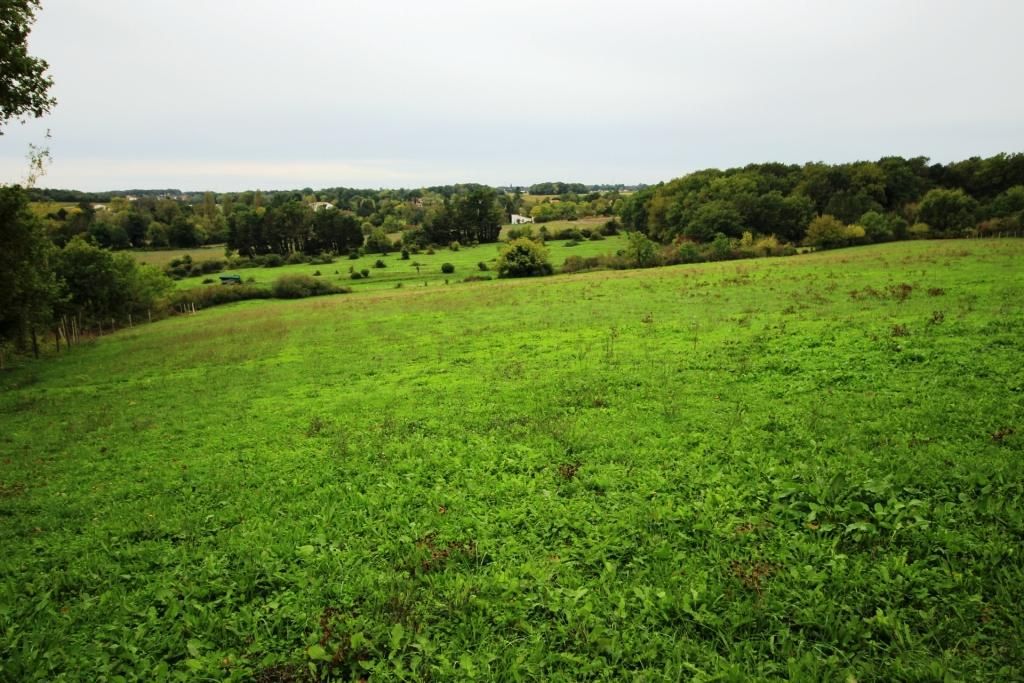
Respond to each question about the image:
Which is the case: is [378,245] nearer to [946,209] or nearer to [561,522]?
[946,209]

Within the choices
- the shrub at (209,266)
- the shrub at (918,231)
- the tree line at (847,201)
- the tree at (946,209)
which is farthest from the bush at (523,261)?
the tree at (946,209)

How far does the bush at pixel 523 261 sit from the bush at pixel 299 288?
22501mm

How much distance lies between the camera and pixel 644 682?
172 inches

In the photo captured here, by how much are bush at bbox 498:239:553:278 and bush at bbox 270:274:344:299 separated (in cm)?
2250

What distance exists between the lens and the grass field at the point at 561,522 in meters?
4.75

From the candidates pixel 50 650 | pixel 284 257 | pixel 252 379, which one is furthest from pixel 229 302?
pixel 50 650

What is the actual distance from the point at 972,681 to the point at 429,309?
101 feet

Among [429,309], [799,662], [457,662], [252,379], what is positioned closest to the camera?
[799,662]

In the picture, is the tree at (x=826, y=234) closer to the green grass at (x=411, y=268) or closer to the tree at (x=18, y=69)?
the green grass at (x=411, y=268)

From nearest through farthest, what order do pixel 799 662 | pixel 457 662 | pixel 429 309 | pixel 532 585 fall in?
1. pixel 799 662
2. pixel 457 662
3. pixel 532 585
4. pixel 429 309

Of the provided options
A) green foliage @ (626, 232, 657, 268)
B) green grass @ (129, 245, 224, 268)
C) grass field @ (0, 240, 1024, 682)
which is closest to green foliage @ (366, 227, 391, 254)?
green grass @ (129, 245, 224, 268)

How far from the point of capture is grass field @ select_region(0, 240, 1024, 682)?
475 centimetres

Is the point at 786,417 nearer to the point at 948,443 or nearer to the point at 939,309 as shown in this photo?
the point at 948,443

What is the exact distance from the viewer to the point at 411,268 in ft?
274
